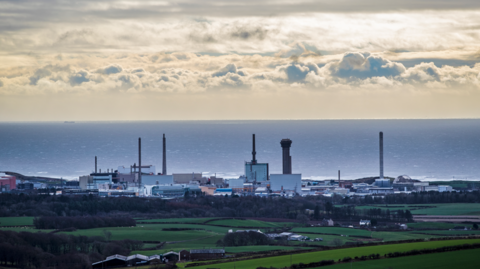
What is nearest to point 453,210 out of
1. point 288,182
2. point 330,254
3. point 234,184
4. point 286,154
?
point 288,182

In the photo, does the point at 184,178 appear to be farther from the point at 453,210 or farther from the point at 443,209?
A: the point at 453,210

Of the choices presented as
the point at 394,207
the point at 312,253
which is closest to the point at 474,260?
the point at 312,253

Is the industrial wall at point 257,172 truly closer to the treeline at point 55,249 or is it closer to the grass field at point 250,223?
the grass field at point 250,223

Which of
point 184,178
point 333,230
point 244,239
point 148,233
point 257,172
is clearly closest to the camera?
point 244,239

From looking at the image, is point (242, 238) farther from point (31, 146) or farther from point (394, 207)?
point (31, 146)

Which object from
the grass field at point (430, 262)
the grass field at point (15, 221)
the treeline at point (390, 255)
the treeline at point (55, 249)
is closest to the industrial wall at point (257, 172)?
the grass field at point (15, 221)

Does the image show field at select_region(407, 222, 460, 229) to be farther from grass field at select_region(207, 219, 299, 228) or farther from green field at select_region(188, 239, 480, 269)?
green field at select_region(188, 239, 480, 269)
